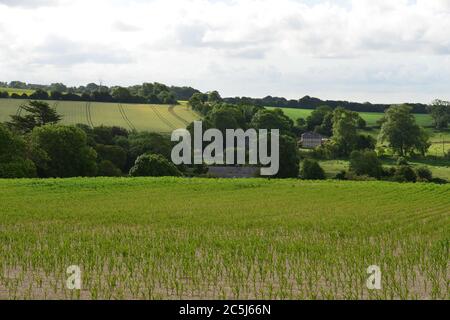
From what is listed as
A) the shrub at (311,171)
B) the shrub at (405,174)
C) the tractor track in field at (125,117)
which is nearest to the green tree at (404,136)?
the shrub at (405,174)

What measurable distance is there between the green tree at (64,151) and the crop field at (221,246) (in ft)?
113

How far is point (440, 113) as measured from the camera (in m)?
147


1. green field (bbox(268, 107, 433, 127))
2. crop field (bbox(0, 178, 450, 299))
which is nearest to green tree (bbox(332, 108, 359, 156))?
green field (bbox(268, 107, 433, 127))

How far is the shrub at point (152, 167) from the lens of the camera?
249ft

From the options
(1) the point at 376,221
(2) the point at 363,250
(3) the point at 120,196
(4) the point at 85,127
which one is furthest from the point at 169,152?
(2) the point at 363,250

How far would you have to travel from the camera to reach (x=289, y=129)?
12800 centimetres

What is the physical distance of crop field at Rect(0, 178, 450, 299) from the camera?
49.3ft

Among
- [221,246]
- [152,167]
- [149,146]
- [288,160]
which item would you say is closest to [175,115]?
[149,146]

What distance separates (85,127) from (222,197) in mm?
58125

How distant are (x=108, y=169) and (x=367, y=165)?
1272 inches

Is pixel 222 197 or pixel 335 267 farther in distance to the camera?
pixel 222 197

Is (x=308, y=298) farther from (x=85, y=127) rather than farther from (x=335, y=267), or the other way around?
(x=85, y=127)

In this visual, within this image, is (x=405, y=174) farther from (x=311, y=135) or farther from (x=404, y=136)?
(x=311, y=135)

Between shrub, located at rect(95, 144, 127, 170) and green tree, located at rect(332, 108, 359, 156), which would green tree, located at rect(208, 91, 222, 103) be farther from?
shrub, located at rect(95, 144, 127, 170)
